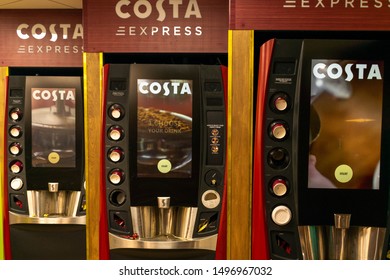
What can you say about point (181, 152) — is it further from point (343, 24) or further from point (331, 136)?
point (343, 24)

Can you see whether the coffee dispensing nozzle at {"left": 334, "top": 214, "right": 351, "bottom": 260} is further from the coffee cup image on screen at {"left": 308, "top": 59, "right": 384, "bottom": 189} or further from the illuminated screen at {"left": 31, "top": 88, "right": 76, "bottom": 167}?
the illuminated screen at {"left": 31, "top": 88, "right": 76, "bottom": 167}

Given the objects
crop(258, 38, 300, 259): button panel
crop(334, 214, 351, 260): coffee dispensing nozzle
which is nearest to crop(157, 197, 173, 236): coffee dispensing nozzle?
crop(258, 38, 300, 259): button panel

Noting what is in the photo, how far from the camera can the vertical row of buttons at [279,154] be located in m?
1.87

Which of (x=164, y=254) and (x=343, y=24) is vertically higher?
(x=343, y=24)

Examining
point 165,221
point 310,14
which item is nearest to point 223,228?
point 165,221

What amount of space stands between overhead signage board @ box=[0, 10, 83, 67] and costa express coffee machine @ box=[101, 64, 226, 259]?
3.96ft

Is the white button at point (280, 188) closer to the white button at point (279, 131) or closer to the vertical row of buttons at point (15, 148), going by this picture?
the white button at point (279, 131)

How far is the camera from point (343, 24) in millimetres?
1988

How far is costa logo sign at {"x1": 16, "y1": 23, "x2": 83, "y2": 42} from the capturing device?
3.23 meters

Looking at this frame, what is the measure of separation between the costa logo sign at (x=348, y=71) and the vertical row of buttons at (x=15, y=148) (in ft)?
7.25

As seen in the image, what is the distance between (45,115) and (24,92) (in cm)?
23

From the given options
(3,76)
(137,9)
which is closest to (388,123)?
(137,9)

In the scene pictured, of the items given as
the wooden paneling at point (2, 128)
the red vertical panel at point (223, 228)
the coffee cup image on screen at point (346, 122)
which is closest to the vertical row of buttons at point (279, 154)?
the coffee cup image on screen at point (346, 122)

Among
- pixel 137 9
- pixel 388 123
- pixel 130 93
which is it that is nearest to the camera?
pixel 388 123
